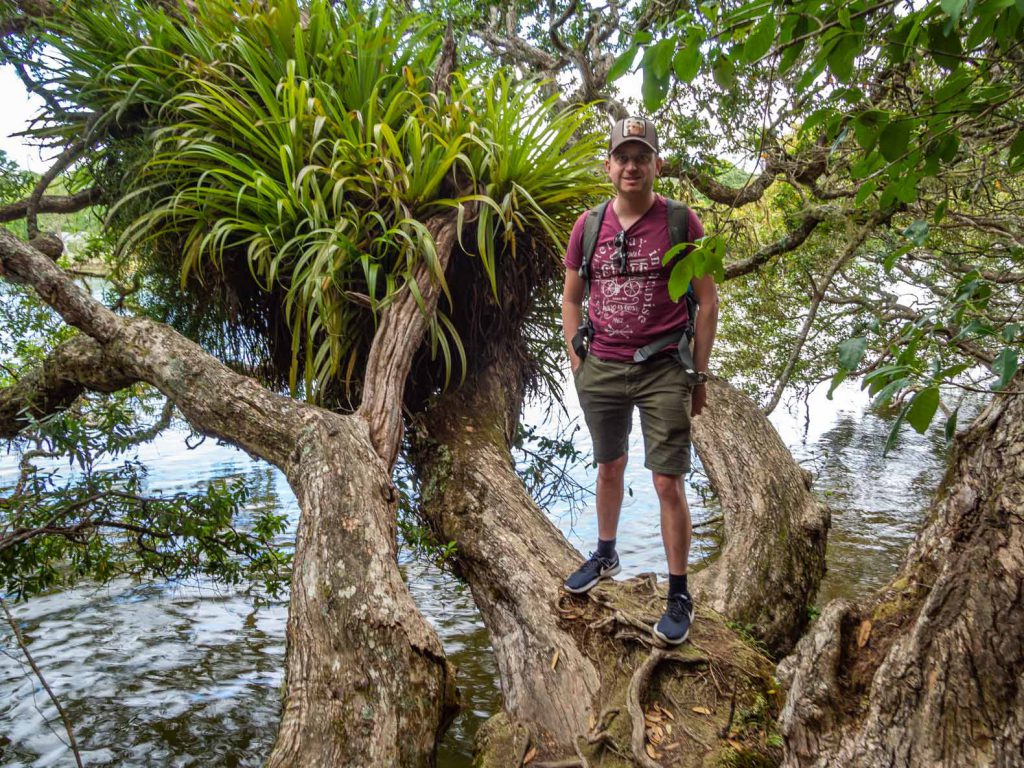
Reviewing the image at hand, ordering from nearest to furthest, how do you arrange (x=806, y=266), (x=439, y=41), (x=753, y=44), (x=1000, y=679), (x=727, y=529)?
(x=753, y=44), (x=1000, y=679), (x=727, y=529), (x=439, y=41), (x=806, y=266)

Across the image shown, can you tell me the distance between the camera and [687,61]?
1.06 m

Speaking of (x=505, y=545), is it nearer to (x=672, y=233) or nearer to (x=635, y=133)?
(x=672, y=233)

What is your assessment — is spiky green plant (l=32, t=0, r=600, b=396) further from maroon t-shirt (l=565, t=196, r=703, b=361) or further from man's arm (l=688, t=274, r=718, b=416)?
man's arm (l=688, t=274, r=718, b=416)

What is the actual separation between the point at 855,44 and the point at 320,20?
A: 3380 millimetres

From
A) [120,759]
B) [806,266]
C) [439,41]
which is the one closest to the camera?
[120,759]

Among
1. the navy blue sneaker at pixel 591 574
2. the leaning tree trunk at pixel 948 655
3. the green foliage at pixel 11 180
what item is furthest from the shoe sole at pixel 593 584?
the green foliage at pixel 11 180

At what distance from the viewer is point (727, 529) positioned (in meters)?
3.44

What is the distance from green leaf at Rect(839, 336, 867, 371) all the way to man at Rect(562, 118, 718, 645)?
4.47 ft

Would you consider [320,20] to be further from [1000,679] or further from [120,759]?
[1000,679]

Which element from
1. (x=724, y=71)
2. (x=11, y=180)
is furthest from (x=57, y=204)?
(x=724, y=71)

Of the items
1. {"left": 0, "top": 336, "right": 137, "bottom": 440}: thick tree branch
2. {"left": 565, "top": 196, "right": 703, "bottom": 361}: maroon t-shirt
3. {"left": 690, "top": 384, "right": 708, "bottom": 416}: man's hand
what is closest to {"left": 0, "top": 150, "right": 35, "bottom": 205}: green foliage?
{"left": 0, "top": 336, "right": 137, "bottom": 440}: thick tree branch

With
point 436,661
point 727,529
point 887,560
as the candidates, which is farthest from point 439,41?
point 887,560

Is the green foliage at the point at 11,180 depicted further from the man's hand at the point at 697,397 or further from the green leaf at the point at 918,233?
the green leaf at the point at 918,233

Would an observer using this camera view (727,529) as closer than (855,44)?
No
